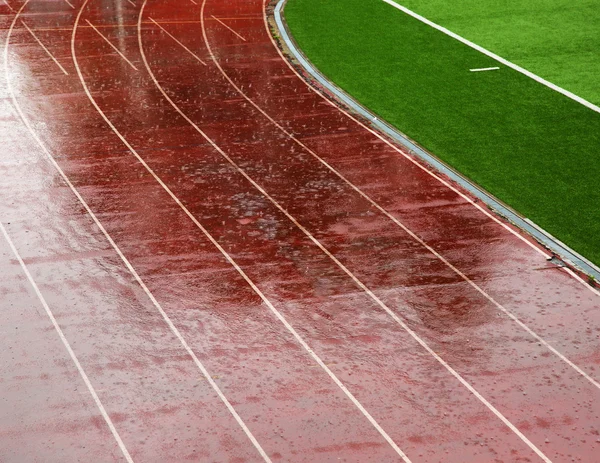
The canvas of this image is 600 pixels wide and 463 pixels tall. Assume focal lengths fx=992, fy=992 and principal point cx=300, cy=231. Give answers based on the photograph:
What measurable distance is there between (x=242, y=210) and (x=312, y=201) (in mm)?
699

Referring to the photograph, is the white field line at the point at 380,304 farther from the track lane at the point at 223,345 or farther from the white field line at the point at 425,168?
the white field line at the point at 425,168

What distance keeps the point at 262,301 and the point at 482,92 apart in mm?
5666

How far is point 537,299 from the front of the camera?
802cm

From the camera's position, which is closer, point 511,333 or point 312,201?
point 511,333

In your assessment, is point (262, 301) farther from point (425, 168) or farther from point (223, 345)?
point (425, 168)

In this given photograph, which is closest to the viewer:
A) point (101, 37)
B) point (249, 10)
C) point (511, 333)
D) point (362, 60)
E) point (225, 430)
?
point (225, 430)

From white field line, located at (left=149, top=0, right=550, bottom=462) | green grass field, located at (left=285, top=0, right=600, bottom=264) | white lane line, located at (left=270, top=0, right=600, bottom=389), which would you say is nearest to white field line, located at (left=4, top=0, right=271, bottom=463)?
white field line, located at (left=149, top=0, right=550, bottom=462)

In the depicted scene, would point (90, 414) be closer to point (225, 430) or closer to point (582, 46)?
point (225, 430)

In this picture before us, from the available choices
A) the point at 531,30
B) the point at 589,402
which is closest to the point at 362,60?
the point at 531,30

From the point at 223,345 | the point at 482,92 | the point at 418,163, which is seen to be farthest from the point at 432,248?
the point at 482,92

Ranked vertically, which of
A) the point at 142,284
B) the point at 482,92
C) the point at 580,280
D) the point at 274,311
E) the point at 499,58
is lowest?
the point at 580,280

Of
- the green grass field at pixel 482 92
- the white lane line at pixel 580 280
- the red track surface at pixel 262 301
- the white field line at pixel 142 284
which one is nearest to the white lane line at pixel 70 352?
the red track surface at pixel 262 301

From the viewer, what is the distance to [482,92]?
12.4m

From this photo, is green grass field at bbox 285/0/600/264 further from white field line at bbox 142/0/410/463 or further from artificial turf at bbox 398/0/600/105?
white field line at bbox 142/0/410/463
